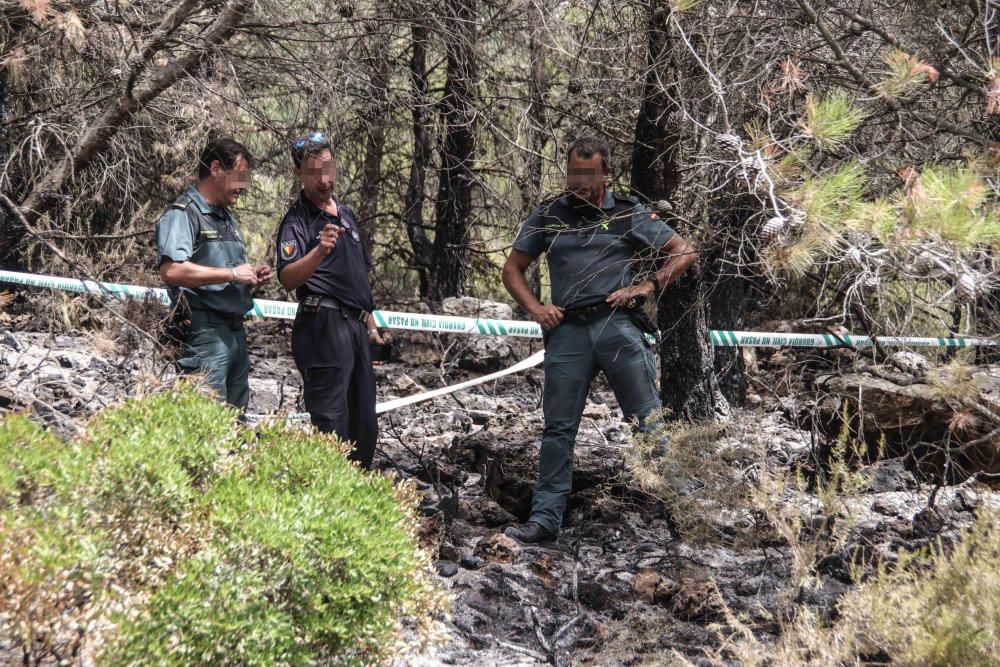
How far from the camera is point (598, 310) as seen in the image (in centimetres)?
472

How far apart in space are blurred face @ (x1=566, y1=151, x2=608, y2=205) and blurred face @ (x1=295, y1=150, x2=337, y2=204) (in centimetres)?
114

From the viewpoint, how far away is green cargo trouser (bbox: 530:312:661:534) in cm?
469

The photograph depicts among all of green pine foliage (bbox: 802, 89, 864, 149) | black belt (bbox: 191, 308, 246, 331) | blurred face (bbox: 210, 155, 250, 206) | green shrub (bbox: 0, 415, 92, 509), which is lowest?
green shrub (bbox: 0, 415, 92, 509)

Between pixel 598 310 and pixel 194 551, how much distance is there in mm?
2572

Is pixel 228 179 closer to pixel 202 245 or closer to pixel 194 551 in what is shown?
pixel 202 245

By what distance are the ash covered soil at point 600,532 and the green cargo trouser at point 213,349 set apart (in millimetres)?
205

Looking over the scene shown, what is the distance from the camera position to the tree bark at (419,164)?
7.00 meters

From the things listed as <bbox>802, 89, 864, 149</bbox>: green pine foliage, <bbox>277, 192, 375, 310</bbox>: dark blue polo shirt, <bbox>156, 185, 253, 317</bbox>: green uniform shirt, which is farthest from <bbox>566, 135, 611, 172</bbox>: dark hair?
<bbox>156, 185, 253, 317</bbox>: green uniform shirt

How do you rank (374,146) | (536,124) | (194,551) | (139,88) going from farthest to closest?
1. (374,146)
2. (536,124)
3. (139,88)
4. (194,551)

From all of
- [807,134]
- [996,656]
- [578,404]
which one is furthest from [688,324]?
[996,656]

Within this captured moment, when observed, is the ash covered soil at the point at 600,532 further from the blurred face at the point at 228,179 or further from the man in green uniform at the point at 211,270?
the blurred face at the point at 228,179

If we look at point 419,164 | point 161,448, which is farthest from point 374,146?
point 161,448

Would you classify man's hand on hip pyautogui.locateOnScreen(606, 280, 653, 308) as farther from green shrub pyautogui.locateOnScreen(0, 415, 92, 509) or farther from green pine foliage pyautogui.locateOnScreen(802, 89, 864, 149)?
green shrub pyautogui.locateOnScreen(0, 415, 92, 509)

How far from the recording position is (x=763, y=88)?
14.4ft
